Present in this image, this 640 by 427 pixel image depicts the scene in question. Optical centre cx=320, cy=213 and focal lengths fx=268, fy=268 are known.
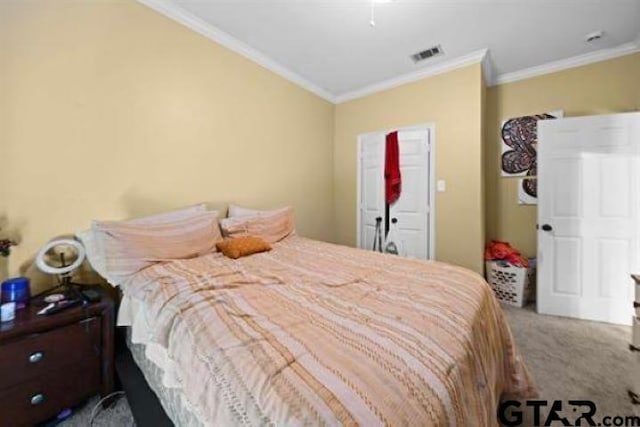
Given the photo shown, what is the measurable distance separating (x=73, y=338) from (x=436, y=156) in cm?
338

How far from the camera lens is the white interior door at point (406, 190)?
319cm

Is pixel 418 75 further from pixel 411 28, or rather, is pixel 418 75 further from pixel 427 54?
pixel 411 28

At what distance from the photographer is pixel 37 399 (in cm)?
126

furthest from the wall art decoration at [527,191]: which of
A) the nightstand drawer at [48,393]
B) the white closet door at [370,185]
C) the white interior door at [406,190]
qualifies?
the nightstand drawer at [48,393]

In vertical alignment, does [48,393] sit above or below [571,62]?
below

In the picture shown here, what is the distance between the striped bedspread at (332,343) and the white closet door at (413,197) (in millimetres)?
1684

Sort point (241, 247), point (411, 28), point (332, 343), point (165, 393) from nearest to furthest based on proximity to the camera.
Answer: point (332, 343) < point (165, 393) < point (241, 247) < point (411, 28)

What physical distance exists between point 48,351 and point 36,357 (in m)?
0.04

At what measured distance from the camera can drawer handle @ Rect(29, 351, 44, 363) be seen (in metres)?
1.24

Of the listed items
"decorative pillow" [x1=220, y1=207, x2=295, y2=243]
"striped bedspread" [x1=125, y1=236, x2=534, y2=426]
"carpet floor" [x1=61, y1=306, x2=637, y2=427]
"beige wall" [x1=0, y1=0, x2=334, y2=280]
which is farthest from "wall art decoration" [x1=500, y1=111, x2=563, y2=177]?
"beige wall" [x1=0, y1=0, x2=334, y2=280]

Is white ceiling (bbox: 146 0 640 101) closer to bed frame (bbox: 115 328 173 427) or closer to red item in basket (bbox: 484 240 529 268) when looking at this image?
red item in basket (bbox: 484 240 529 268)

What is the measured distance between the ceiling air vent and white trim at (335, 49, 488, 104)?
8.0 inches

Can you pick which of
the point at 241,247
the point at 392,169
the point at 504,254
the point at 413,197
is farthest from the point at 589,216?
the point at 241,247

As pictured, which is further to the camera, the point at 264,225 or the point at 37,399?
the point at 264,225
